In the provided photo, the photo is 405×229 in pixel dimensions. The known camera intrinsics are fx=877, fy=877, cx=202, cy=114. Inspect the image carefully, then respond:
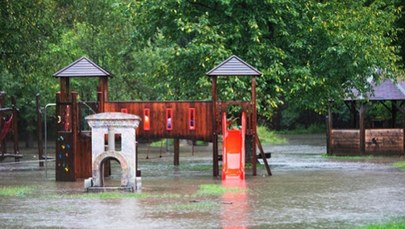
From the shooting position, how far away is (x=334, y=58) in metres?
30.0

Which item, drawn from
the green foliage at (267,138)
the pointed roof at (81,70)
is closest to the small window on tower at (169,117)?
the pointed roof at (81,70)

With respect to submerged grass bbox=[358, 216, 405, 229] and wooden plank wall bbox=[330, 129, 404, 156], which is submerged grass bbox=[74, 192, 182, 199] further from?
wooden plank wall bbox=[330, 129, 404, 156]

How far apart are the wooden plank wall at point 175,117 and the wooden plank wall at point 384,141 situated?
11.9 metres

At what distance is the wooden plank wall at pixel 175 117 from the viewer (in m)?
26.9

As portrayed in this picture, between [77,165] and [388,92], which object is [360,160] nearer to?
[388,92]

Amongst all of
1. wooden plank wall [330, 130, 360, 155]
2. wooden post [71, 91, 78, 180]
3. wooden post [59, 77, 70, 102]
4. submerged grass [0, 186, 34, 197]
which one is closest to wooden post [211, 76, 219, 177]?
wooden post [71, 91, 78, 180]

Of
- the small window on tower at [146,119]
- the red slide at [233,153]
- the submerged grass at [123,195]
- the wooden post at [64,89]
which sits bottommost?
the submerged grass at [123,195]

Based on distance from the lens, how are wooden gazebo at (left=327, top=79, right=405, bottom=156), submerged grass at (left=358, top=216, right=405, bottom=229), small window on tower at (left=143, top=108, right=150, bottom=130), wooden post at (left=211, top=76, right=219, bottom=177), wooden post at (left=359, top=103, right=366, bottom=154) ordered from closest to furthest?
submerged grass at (left=358, top=216, right=405, bottom=229), wooden post at (left=211, top=76, right=219, bottom=177), small window on tower at (left=143, top=108, right=150, bottom=130), wooden post at (left=359, top=103, right=366, bottom=154), wooden gazebo at (left=327, top=79, right=405, bottom=156)

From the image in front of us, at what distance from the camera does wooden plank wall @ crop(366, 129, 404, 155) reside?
36750 mm

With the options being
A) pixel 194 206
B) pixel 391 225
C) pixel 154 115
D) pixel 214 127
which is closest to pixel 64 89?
pixel 154 115

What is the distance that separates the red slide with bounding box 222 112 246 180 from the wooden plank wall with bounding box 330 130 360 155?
12.0 metres

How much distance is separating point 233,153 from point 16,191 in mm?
7373

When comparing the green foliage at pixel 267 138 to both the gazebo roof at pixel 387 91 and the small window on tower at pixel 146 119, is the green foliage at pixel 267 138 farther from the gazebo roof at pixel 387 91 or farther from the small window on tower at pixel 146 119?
the small window on tower at pixel 146 119

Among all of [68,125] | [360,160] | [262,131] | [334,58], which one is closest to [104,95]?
[68,125]
